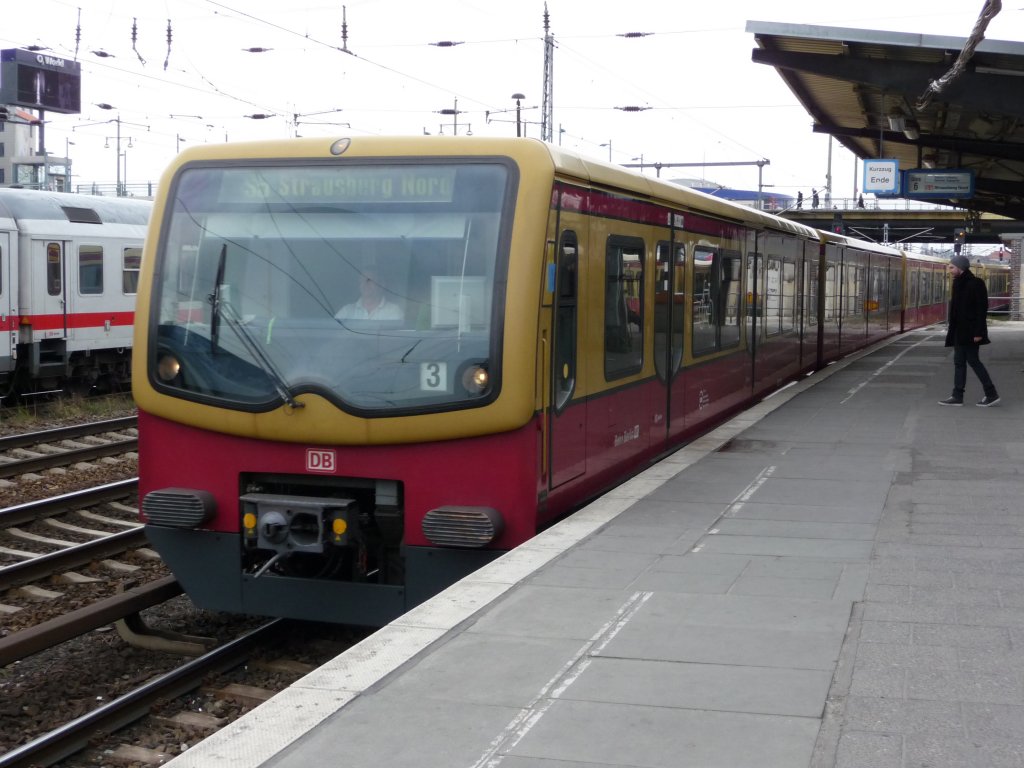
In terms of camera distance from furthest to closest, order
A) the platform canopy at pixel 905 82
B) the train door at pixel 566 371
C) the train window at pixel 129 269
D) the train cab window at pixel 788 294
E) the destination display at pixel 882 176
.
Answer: the destination display at pixel 882 176 → the train window at pixel 129 269 → the train cab window at pixel 788 294 → the platform canopy at pixel 905 82 → the train door at pixel 566 371

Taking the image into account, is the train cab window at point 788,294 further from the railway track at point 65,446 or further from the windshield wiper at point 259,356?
the windshield wiper at point 259,356

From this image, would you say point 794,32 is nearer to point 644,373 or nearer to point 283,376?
point 644,373

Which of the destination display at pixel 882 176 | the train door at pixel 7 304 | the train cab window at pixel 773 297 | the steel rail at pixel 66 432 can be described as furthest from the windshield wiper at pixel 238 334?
the destination display at pixel 882 176

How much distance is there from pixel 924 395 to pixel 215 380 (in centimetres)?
1119

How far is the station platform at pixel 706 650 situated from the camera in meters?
3.91

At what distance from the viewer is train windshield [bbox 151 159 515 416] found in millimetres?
6512

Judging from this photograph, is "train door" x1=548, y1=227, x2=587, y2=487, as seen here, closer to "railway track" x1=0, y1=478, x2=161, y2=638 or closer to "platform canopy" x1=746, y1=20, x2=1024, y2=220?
"railway track" x1=0, y1=478, x2=161, y2=638

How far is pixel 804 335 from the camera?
18.8 metres

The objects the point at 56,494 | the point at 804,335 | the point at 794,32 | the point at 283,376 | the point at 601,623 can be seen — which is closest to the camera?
the point at 601,623

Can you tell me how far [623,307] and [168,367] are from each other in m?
3.06

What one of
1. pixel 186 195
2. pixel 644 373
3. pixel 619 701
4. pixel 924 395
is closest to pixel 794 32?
pixel 924 395

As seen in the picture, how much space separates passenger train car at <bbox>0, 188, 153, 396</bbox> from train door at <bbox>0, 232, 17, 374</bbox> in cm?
1

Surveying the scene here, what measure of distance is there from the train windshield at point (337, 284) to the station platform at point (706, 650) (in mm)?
1130

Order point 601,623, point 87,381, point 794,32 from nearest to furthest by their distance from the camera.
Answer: point 601,623 → point 794,32 → point 87,381
